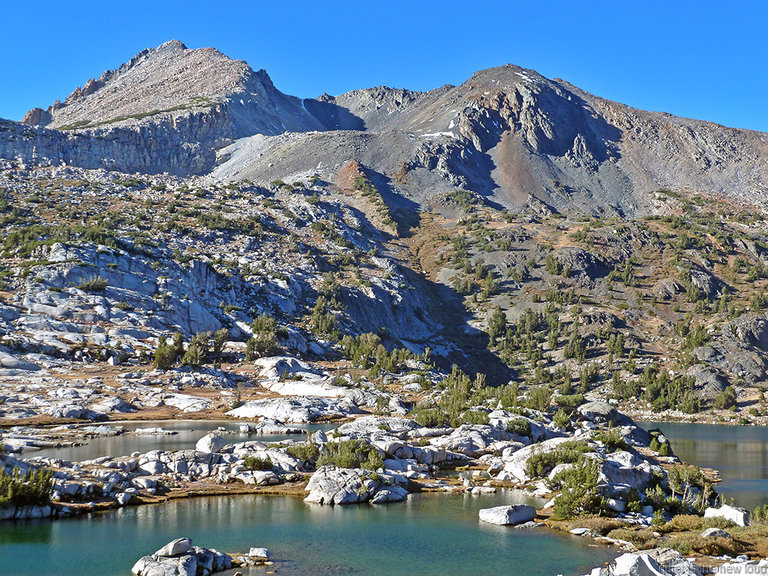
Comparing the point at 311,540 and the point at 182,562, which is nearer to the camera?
the point at 182,562

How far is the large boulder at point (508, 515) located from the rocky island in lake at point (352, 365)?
10cm

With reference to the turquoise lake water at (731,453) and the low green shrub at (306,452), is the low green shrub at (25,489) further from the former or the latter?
the turquoise lake water at (731,453)

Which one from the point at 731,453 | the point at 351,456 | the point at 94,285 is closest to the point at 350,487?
the point at 351,456

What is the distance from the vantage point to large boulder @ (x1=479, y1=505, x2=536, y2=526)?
34.1 metres

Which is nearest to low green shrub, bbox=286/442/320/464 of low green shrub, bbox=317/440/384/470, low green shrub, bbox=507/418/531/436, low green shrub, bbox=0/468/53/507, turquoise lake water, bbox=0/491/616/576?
low green shrub, bbox=317/440/384/470

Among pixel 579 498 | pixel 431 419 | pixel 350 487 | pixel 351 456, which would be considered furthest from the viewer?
pixel 431 419

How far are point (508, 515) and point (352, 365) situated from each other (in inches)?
2661

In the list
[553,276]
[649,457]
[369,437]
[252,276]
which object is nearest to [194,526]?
[369,437]

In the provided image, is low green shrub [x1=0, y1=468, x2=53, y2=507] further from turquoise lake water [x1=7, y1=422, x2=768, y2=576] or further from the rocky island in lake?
turquoise lake water [x1=7, y1=422, x2=768, y2=576]

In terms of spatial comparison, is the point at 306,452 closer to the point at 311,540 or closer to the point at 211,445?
the point at 211,445

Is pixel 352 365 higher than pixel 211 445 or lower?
higher

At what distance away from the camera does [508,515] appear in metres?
34.2

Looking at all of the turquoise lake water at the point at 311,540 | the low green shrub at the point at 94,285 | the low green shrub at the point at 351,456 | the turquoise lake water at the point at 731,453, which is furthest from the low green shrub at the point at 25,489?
the low green shrub at the point at 94,285

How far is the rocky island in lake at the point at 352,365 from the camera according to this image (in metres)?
32.9
